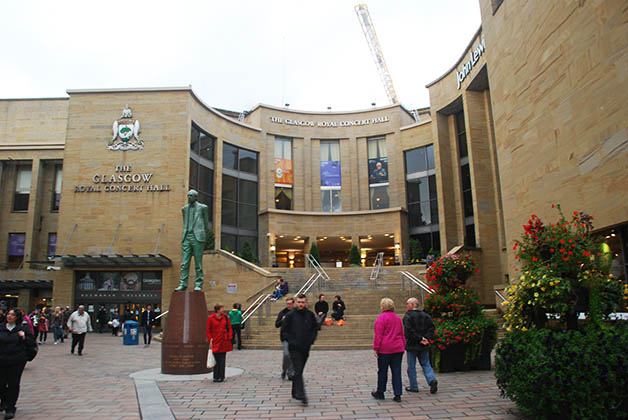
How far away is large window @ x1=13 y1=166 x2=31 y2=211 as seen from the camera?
35.5m

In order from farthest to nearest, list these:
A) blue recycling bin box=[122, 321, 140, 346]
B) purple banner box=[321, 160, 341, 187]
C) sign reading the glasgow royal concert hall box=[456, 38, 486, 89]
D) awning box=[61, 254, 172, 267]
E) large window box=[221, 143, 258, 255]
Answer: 1. purple banner box=[321, 160, 341, 187]
2. large window box=[221, 143, 258, 255]
3. awning box=[61, 254, 172, 267]
4. sign reading the glasgow royal concert hall box=[456, 38, 486, 89]
5. blue recycling bin box=[122, 321, 140, 346]

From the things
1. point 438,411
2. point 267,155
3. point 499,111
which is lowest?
point 438,411

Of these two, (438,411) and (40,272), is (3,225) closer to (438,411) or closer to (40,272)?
(40,272)

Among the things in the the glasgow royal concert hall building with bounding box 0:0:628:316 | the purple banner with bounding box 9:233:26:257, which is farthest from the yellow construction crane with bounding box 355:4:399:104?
the purple banner with bounding box 9:233:26:257

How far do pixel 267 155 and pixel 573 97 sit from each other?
88.9 feet

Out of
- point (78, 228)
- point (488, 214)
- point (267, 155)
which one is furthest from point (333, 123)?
point (78, 228)

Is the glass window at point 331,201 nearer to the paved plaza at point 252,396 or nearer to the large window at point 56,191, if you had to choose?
the large window at point 56,191

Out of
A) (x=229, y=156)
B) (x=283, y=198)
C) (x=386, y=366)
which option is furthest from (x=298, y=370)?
(x=283, y=198)

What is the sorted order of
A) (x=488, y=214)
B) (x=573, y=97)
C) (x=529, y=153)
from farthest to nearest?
(x=488, y=214)
(x=529, y=153)
(x=573, y=97)

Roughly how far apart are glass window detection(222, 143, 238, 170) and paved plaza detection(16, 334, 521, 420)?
23865 millimetres

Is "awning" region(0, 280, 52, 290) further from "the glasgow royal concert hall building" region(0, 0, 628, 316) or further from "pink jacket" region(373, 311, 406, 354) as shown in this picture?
"pink jacket" region(373, 311, 406, 354)

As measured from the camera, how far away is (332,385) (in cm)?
854

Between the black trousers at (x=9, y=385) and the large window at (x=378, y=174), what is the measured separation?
31.4 m

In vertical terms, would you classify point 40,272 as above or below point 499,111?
below
